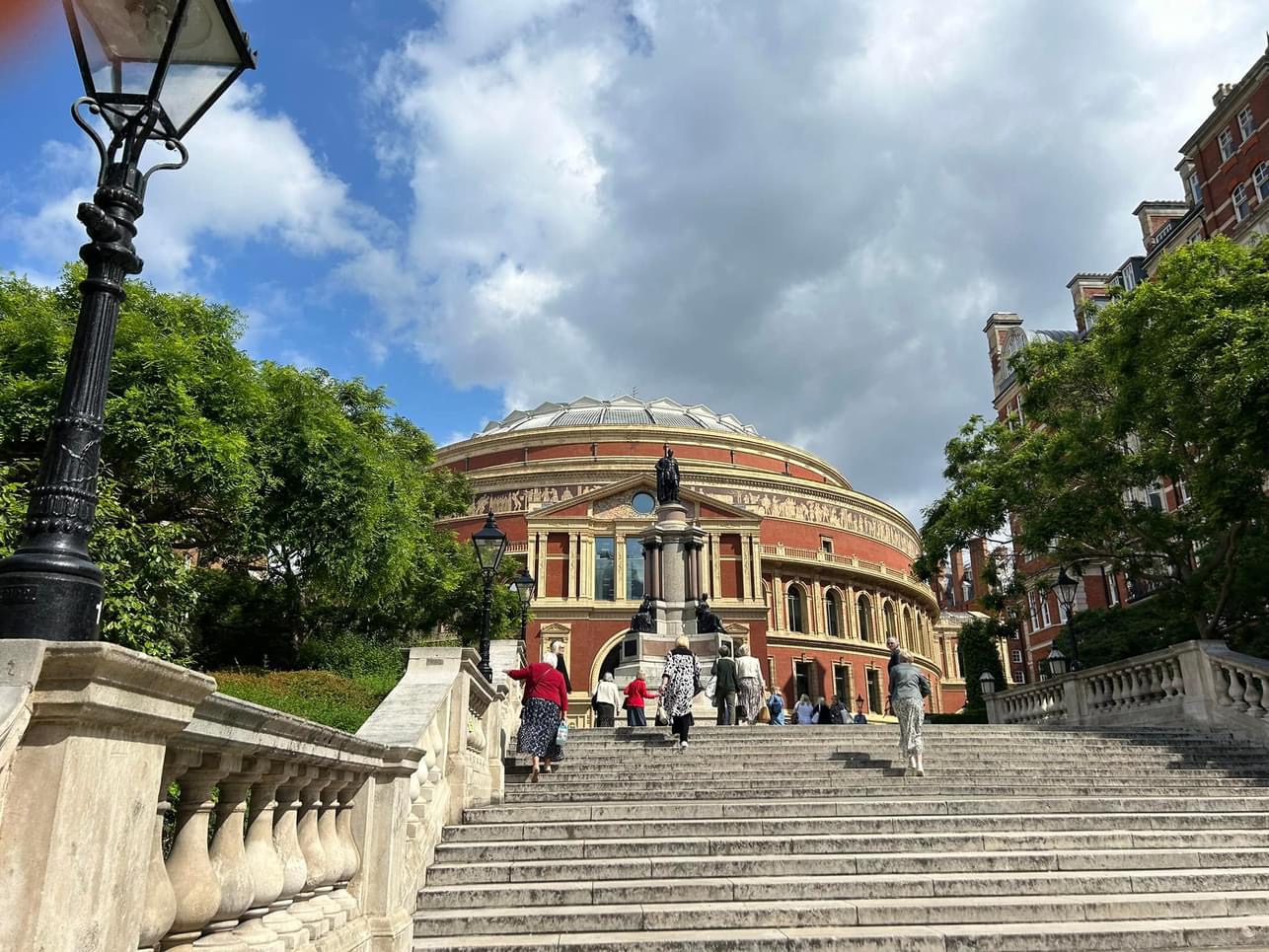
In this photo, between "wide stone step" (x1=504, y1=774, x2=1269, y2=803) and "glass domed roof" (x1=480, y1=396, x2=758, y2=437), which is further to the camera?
"glass domed roof" (x1=480, y1=396, x2=758, y2=437)

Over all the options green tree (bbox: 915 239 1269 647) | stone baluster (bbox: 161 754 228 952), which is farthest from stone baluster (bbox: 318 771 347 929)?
green tree (bbox: 915 239 1269 647)

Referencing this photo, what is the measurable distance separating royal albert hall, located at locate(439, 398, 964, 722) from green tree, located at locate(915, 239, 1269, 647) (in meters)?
20.0

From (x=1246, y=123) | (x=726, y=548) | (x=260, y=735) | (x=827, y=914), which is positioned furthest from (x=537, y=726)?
(x=726, y=548)

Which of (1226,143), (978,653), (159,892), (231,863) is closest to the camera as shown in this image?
(159,892)

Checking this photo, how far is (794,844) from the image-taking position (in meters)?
7.02

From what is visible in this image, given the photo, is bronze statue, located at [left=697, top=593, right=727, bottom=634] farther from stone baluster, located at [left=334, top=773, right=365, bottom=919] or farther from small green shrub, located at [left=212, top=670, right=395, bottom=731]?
stone baluster, located at [left=334, top=773, right=365, bottom=919]

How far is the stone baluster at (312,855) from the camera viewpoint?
386 centimetres

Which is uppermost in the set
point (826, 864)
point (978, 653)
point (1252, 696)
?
point (978, 653)

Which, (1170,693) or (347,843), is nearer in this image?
(347,843)

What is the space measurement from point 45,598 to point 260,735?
3.06 feet

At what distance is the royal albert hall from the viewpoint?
4325cm

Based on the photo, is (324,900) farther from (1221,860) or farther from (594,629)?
(594,629)

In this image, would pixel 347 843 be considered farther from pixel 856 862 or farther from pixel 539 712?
pixel 539 712

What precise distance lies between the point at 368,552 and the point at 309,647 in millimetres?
3472
